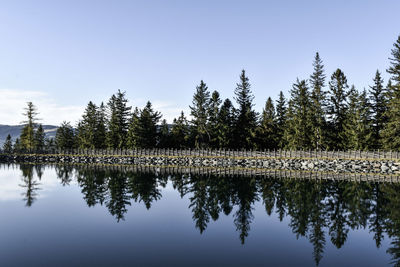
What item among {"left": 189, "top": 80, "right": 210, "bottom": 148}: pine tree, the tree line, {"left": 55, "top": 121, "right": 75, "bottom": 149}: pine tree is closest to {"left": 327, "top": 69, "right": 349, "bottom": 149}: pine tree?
the tree line

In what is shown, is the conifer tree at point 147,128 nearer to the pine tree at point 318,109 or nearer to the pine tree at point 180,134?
the pine tree at point 180,134

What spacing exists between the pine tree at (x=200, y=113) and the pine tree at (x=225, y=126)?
4.31 metres

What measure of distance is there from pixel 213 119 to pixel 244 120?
7.16m

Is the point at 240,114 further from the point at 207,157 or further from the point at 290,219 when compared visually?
the point at 290,219

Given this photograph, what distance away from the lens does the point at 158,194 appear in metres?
31.7

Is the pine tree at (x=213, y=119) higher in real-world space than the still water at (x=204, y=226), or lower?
higher

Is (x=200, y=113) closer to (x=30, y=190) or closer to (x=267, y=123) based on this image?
(x=267, y=123)

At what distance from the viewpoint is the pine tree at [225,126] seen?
236 feet

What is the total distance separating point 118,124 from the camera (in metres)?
82.5

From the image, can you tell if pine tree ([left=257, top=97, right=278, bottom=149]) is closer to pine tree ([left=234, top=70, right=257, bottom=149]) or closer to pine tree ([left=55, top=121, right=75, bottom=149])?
pine tree ([left=234, top=70, right=257, bottom=149])

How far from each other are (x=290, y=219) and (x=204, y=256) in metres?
8.51

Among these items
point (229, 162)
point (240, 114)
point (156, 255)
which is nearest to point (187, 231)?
point (156, 255)

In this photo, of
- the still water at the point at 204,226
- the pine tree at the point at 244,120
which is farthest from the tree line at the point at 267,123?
the still water at the point at 204,226

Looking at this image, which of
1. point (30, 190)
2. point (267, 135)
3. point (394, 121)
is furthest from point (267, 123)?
point (30, 190)
